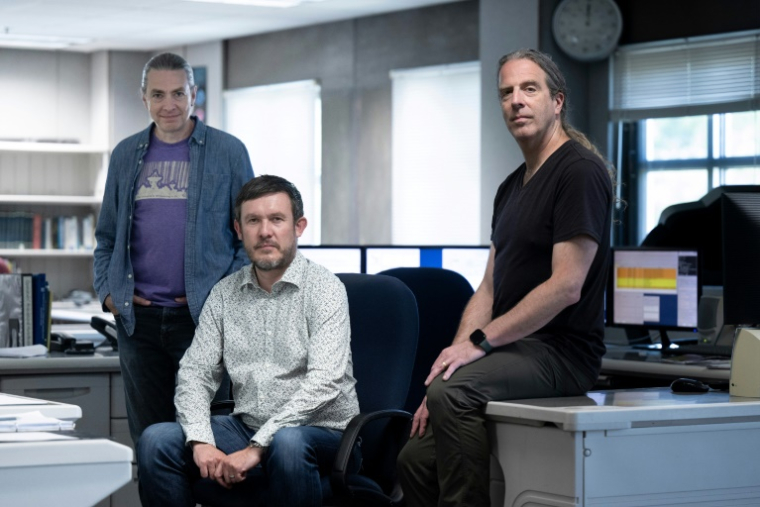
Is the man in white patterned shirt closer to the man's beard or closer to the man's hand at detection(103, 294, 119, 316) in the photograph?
the man's beard

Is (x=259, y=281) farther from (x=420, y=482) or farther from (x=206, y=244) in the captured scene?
(x=420, y=482)

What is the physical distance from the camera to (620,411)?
2.36m

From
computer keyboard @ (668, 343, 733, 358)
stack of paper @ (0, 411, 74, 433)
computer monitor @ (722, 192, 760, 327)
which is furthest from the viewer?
computer keyboard @ (668, 343, 733, 358)

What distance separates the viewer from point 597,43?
7.27 m

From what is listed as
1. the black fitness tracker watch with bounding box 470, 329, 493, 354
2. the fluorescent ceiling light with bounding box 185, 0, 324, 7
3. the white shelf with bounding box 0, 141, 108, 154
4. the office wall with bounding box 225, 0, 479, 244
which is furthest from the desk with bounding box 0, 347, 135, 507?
the white shelf with bounding box 0, 141, 108, 154

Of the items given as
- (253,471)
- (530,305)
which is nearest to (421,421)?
(530,305)

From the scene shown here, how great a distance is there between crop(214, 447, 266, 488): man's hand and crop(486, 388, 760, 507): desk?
0.63 m

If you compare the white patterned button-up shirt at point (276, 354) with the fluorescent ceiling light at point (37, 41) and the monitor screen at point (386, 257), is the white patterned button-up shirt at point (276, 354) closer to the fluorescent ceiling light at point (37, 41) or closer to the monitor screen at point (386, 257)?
the monitor screen at point (386, 257)

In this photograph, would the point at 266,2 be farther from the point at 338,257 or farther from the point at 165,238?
the point at 165,238

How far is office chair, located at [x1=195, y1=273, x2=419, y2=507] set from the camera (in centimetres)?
301

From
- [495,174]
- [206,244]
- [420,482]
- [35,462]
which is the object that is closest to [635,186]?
[495,174]

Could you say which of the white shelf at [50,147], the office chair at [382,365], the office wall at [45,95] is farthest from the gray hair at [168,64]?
the office wall at [45,95]

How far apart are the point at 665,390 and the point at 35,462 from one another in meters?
1.72

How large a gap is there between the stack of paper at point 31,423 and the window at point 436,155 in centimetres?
595
